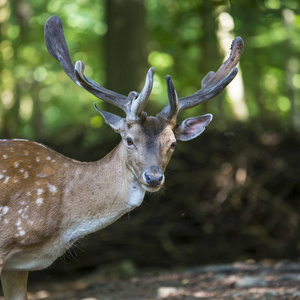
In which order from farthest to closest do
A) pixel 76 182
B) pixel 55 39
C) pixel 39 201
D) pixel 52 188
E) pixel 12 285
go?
pixel 55 39
pixel 12 285
pixel 76 182
pixel 52 188
pixel 39 201

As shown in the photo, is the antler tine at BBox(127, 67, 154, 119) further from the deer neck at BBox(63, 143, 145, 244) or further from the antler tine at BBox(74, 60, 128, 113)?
the deer neck at BBox(63, 143, 145, 244)

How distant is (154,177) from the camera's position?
483 centimetres

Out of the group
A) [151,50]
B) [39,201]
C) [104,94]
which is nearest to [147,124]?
[104,94]

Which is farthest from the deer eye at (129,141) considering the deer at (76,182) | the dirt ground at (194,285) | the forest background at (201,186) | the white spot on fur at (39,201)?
the forest background at (201,186)

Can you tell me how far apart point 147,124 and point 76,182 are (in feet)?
3.01

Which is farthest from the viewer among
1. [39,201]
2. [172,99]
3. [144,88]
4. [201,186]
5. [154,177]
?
[201,186]

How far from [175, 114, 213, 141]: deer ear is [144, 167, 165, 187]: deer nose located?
30.6 inches

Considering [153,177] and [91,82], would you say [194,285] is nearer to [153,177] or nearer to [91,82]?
[153,177]

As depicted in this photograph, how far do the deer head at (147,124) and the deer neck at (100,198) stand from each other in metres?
0.18

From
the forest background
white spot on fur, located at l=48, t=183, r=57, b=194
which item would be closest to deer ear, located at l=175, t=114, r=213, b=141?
white spot on fur, located at l=48, t=183, r=57, b=194

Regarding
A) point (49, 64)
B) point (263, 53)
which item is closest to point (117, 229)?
point (49, 64)

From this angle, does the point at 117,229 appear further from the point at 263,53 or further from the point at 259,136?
the point at 263,53

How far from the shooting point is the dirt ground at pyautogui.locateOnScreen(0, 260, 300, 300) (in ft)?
23.0

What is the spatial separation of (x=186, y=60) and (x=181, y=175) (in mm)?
6001
